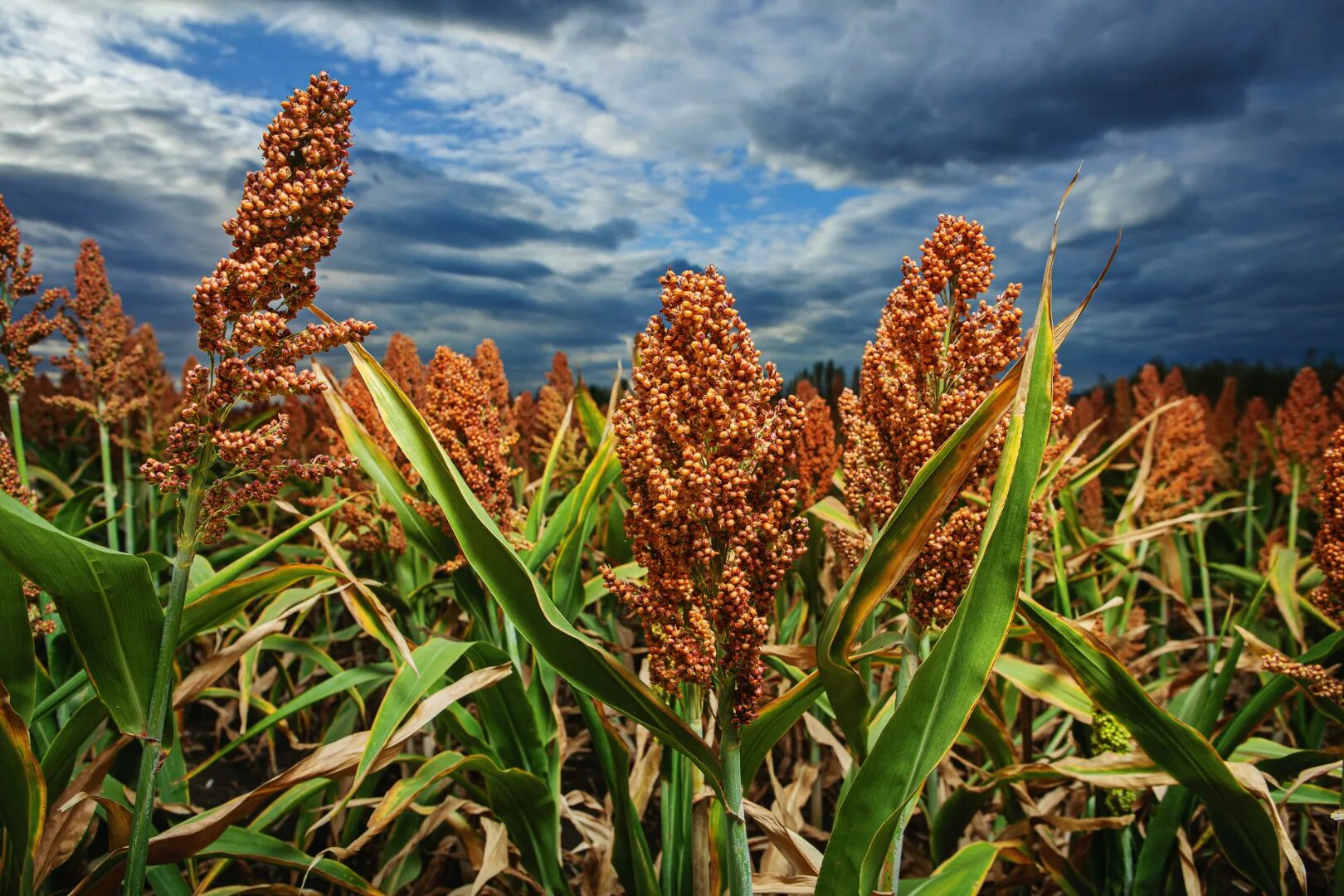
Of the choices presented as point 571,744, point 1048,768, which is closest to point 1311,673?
point 1048,768

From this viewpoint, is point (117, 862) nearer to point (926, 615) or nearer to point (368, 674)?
point (368, 674)

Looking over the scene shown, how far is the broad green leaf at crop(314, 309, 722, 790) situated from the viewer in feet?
5.02

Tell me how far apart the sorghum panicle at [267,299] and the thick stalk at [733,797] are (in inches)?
42.1

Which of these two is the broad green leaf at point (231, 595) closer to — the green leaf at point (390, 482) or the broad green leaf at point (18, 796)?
the broad green leaf at point (18, 796)

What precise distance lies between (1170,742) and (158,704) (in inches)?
100

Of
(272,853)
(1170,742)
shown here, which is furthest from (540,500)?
(1170,742)

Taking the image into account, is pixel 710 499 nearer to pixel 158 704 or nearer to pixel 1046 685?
pixel 158 704

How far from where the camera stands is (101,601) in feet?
5.48

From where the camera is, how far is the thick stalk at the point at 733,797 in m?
1.72

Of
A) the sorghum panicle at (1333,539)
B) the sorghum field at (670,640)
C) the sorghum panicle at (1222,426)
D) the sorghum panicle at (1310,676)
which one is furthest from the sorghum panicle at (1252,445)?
the sorghum panicle at (1310,676)

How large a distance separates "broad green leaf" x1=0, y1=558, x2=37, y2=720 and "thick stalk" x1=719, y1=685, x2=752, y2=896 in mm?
1852

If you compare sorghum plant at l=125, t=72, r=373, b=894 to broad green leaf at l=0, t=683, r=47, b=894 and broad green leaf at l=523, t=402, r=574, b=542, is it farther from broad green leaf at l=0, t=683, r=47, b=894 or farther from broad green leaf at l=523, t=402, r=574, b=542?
broad green leaf at l=523, t=402, r=574, b=542

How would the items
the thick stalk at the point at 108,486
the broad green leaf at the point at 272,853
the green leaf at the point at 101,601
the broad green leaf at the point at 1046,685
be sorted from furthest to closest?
the thick stalk at the point at 108,486 → the broad green leaf at the point at 1046,685 → the broad green leaf at the point at 272,853 → the green leaf at the point at 101,601

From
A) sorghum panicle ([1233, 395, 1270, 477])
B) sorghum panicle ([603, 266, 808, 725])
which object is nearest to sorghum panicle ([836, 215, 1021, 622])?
sorghum panicle ([603, 266, 808, 725])
